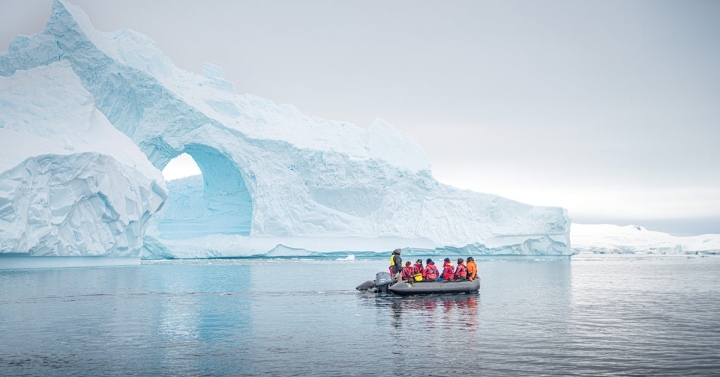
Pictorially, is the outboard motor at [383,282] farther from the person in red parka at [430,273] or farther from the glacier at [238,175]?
the glacier at [238,175]

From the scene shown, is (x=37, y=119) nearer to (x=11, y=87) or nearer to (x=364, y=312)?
(x=11, y=87)

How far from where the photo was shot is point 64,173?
2783 centimetres

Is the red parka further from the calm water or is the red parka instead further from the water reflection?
the calm water

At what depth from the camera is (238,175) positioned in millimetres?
41281

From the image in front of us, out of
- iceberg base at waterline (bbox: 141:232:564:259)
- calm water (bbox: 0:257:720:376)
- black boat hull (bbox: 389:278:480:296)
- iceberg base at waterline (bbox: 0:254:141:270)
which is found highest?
iceberg base at waterline (bbox: 141:232:564:259)

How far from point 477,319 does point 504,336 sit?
215 cm

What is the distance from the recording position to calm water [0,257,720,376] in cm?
847

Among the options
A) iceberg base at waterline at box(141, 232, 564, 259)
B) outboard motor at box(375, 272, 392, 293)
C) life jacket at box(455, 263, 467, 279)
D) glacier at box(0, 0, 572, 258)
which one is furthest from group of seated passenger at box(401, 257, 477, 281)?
iceberg base at waterline at box(141, 232, 564, 259)

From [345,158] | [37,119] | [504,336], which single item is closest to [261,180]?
[345,158]

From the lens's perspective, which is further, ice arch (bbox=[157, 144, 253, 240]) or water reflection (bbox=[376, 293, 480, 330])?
ice arch (bbox=[157, 144, 253, 240])

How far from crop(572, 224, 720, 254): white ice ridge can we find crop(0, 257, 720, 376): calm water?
64008 mm

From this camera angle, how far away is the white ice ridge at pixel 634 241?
8000cm

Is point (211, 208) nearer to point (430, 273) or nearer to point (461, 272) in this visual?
point (430, 273)

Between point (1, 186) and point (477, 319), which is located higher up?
point (1, 186)
